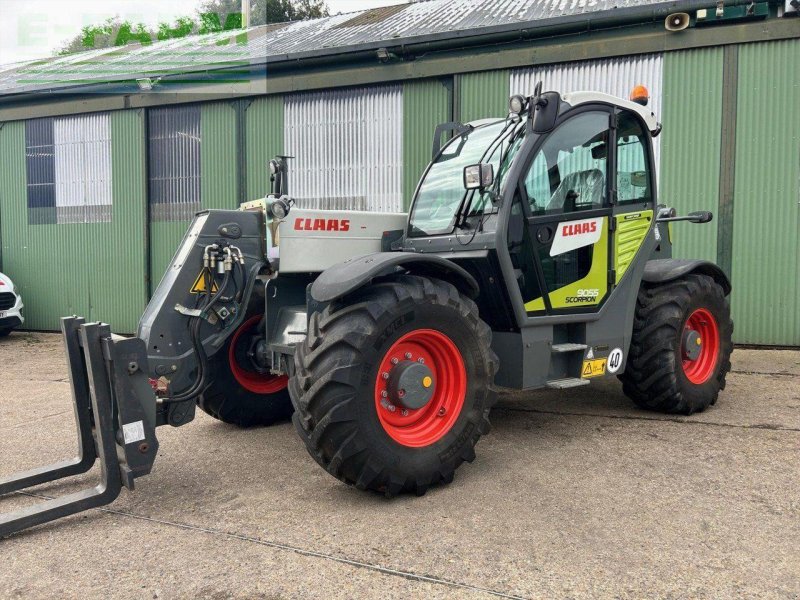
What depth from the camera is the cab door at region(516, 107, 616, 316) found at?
4.51 metres

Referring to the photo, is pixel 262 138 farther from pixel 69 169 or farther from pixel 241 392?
pixel 241 392

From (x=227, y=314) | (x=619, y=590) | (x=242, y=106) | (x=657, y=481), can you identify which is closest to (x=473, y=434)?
(x=657, y=481)

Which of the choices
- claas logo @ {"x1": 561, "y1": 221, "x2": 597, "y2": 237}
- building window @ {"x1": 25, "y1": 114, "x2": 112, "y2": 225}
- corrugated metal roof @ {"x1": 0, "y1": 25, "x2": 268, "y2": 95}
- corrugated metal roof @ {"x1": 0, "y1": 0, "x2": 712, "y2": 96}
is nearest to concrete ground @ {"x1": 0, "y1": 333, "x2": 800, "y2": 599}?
claas logo @ {"x1": 561, "y1": 221, "x2": 597, "y2": 237}

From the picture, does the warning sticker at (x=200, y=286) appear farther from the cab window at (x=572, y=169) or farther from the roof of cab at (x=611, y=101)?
the roof of cab at (x=611, y=101)

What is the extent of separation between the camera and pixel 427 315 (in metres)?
3.74

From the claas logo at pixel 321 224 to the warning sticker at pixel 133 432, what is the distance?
1.61m

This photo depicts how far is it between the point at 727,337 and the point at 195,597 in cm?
468

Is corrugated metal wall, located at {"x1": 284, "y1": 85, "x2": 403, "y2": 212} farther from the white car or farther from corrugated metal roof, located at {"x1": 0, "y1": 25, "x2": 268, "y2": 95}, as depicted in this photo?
the white car

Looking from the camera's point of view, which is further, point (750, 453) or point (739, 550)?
point (750, 453)

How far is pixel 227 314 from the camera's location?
436 cm

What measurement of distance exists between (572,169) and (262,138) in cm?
756

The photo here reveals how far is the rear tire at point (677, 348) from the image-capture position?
5.16 meters

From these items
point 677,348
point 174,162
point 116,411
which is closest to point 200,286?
point 116,411

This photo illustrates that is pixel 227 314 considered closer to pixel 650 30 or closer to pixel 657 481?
pixel 657 481
